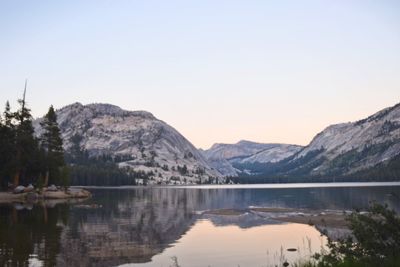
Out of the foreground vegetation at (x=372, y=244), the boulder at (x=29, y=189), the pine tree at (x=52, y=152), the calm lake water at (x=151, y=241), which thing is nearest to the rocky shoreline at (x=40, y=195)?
the boulder at (x=29, y=189)

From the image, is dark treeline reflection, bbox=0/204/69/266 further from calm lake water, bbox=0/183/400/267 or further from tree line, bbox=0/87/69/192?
tree line, bbox=0/87/69/192

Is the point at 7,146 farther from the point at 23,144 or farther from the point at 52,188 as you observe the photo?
the point at 52,188

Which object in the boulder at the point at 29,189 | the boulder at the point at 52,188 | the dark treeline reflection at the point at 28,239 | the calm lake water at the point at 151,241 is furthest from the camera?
the boulder at the point at 52,188

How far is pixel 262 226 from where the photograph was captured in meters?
66.6

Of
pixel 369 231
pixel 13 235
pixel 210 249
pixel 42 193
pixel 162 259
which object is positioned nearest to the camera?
pixel 369 231

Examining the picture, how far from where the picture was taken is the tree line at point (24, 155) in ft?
403

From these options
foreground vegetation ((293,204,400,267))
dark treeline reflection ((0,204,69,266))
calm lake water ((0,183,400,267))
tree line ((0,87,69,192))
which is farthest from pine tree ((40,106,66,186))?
foreground vegetation ((293,204,400,267))

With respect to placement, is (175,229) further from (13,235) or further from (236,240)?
(13,235)

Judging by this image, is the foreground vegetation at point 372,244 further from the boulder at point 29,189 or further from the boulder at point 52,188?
the boulder at point 52,188

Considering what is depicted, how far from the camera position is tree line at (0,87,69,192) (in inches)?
4838

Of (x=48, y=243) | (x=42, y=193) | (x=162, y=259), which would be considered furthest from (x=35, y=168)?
(x=162, y=259)

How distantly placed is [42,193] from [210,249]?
98.0 m

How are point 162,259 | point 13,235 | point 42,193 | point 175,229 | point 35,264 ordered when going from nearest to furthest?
point 35,264 → point 162,259 → point 13,235 → point 175,229 → point 42,193

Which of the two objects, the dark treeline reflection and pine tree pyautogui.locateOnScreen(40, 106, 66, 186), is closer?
the dark treeline reflection
